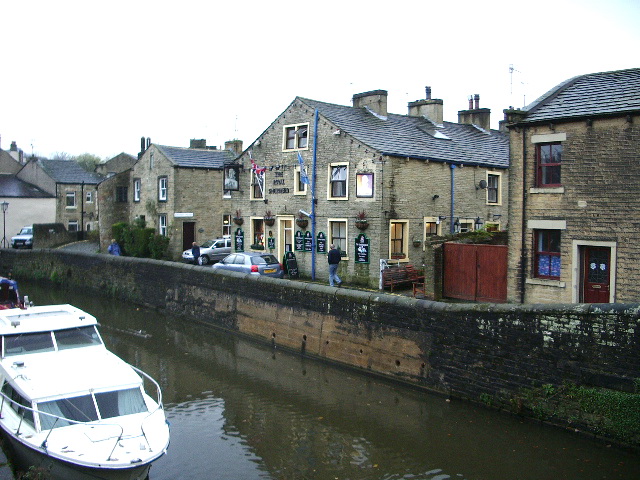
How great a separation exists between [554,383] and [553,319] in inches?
55.3

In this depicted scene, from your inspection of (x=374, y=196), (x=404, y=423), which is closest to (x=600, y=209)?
(x=404, y=423)

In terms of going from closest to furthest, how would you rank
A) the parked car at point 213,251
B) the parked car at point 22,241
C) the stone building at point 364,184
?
the stone building at point 364,184, the parked car at point 213,251, the parked car at point 22,241

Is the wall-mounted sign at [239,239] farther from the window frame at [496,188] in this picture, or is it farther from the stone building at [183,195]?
the window frame at [496,188]

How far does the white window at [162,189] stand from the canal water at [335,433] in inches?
801

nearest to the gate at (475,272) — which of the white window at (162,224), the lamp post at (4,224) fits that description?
the white window at (162,224)

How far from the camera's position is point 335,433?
14750 mm

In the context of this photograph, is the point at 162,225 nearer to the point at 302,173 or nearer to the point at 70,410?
the point at 302,173

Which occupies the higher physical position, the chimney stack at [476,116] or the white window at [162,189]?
the chimney stack at [476,116]

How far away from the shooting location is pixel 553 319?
45.5 ft

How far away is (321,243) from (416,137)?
6691mm

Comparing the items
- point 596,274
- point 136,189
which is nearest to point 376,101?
point 596,274

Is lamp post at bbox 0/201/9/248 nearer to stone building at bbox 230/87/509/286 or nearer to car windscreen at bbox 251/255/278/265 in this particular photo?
stone building at bbox 230/87/509/286

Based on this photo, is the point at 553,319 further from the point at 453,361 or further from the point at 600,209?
the point at 600,209

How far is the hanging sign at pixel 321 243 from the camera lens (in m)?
27.8
